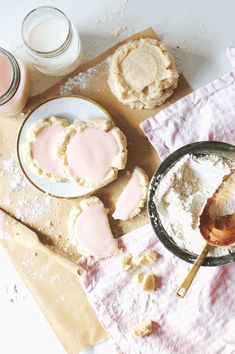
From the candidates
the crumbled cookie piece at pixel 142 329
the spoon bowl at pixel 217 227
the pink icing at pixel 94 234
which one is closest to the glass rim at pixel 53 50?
the pink icing at pixel 94 234

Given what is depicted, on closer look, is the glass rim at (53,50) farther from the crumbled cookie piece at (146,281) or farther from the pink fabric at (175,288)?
the crumbled cookie piece at (146,281)

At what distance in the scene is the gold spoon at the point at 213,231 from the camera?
4.25ft

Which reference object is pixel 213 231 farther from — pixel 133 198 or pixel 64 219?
pixel 64 219

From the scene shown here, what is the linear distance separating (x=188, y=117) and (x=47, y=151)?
1.19ft

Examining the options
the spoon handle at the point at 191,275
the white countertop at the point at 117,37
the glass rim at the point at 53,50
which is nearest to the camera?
the spoon handle at the point at 191,275

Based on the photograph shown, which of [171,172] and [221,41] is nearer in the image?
[171,172]

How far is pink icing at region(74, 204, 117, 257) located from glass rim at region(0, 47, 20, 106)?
0.34m

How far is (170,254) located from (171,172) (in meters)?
0.23

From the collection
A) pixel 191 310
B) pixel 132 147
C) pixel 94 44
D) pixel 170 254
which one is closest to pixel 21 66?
pixel 94 44

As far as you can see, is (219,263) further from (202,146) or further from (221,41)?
(221,41)

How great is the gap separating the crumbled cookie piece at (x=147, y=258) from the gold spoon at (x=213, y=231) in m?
0.16

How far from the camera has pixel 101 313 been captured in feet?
4.75

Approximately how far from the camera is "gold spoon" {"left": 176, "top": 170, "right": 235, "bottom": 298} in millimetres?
1296

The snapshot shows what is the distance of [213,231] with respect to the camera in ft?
4.27
